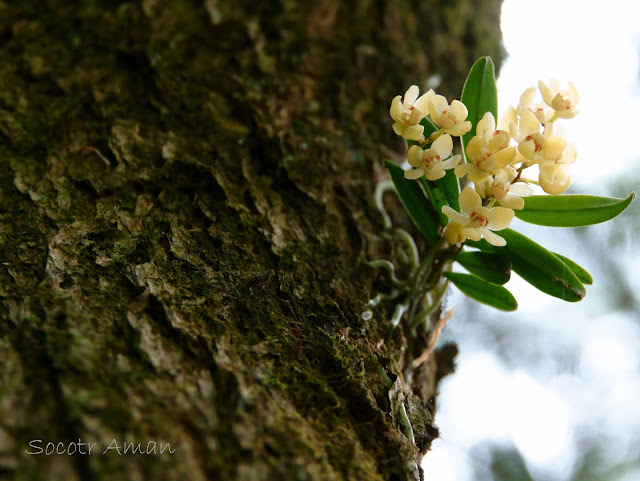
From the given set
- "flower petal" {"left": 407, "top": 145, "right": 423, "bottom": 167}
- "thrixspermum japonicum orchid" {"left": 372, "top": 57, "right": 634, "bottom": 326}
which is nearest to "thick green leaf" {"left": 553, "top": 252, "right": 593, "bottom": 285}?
"thrixspermum japonicum orchid" {"left": 372, "top": 57, "right": 634, "bottom": 326}

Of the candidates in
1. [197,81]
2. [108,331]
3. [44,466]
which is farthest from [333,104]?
[44,466]

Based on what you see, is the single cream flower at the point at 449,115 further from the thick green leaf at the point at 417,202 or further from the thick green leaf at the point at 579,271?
the thick green leaf at the point at 579,271

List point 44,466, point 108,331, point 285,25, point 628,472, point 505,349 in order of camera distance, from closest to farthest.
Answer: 1. point 44,466
2. point 108,331
3. point 285,25
4. point 628,472
5. point 505,349

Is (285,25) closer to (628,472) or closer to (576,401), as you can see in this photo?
(576,401)

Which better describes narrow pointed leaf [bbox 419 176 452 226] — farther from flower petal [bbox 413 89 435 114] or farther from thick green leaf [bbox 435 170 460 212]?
flower petal [bbox 413 89 435 114]

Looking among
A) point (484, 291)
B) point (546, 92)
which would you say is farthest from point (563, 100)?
point (484, 291)

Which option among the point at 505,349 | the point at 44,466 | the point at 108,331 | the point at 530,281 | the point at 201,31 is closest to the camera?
the point at 44,466

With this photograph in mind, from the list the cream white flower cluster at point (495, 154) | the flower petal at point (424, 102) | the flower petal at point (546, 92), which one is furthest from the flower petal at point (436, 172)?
the flower petal at point (546, 92)
